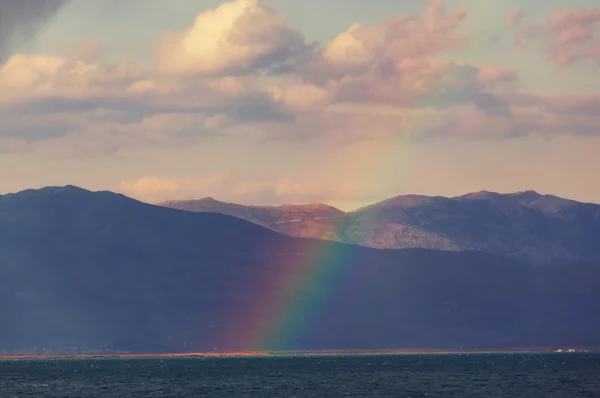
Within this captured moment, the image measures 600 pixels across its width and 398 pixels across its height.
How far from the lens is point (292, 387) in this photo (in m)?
194

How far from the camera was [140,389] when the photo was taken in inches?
7648

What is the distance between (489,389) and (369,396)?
22786 mm

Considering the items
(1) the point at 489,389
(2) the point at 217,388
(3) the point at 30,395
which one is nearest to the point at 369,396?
(1) the point at 489,389

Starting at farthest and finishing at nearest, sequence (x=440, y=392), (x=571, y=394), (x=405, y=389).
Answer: (x=405, y=389) < (x=440, y=392) < (x=571, y=394)

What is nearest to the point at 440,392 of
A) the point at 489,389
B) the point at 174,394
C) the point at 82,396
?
the point at 489,389

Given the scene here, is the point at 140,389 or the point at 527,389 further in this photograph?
the point at 140,389

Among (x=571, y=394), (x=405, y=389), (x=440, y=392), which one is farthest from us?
(x=405, y=389)

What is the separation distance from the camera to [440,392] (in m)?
174

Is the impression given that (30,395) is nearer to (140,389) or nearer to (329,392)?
(140,389)

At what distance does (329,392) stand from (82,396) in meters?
38.7

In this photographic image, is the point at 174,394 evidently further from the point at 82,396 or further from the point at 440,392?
the point at 440,392

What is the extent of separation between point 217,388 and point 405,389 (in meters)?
33.5

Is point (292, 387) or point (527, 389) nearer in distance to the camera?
point (527, 389)

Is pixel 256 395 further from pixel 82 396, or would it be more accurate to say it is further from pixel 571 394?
pixel 571 394
